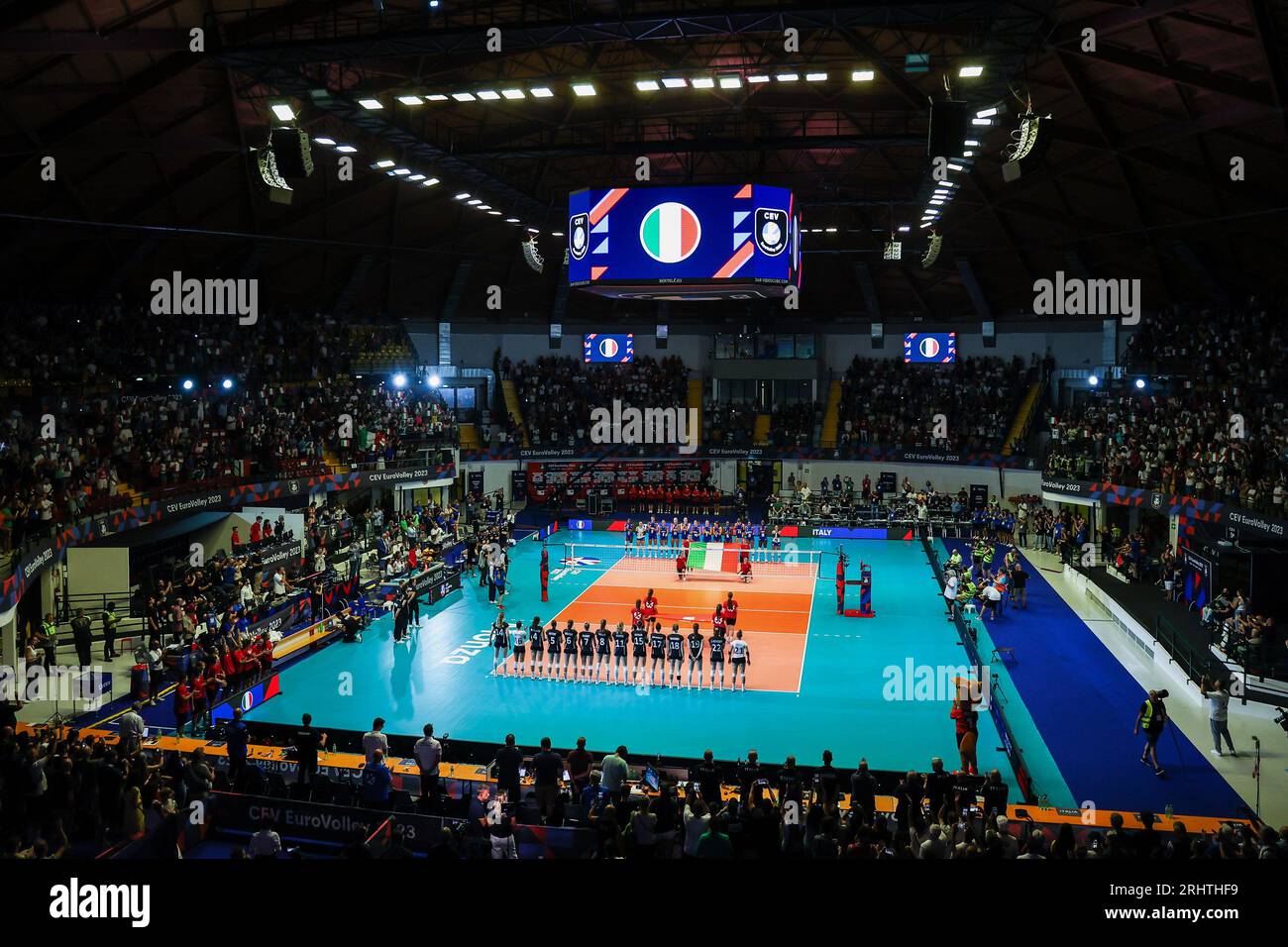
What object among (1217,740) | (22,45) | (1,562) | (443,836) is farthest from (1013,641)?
(22,45)

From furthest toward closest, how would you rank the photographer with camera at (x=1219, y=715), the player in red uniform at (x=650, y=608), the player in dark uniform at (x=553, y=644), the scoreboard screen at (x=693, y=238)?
the player in red uniform at (x=650, y=608) → the player in dark uniform at (x=553, y=644) → the scoreboard screen at (x=693, y=238) → the photographer with camera at (x=1219, y=715)

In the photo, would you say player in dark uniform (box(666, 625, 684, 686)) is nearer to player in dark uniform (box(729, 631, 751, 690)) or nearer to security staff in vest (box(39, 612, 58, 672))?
player in dark uniform (box(729, 631, 751, 690))

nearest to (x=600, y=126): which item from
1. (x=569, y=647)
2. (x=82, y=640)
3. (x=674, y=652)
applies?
(x=569, y=647)

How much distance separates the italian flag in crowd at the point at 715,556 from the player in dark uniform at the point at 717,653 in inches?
Answer: 480

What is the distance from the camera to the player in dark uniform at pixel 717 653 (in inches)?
898

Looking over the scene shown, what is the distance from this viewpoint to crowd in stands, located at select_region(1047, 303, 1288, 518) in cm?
2781

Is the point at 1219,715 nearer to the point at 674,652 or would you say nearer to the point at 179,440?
the point at 674,652

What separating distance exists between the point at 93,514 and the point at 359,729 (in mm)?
10507

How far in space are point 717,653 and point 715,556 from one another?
604 inches

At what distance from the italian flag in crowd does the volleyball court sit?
0.16 metres

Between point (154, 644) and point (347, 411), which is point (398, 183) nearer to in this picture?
point (347, 411)

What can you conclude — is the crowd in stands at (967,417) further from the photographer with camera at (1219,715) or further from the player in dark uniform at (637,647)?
the photographer with camera at (1219,715)

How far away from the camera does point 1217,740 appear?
1770 cm

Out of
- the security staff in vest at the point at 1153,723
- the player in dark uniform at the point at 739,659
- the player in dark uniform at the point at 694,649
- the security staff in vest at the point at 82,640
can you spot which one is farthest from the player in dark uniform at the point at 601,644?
the security staff in vest at the point at 82,640
